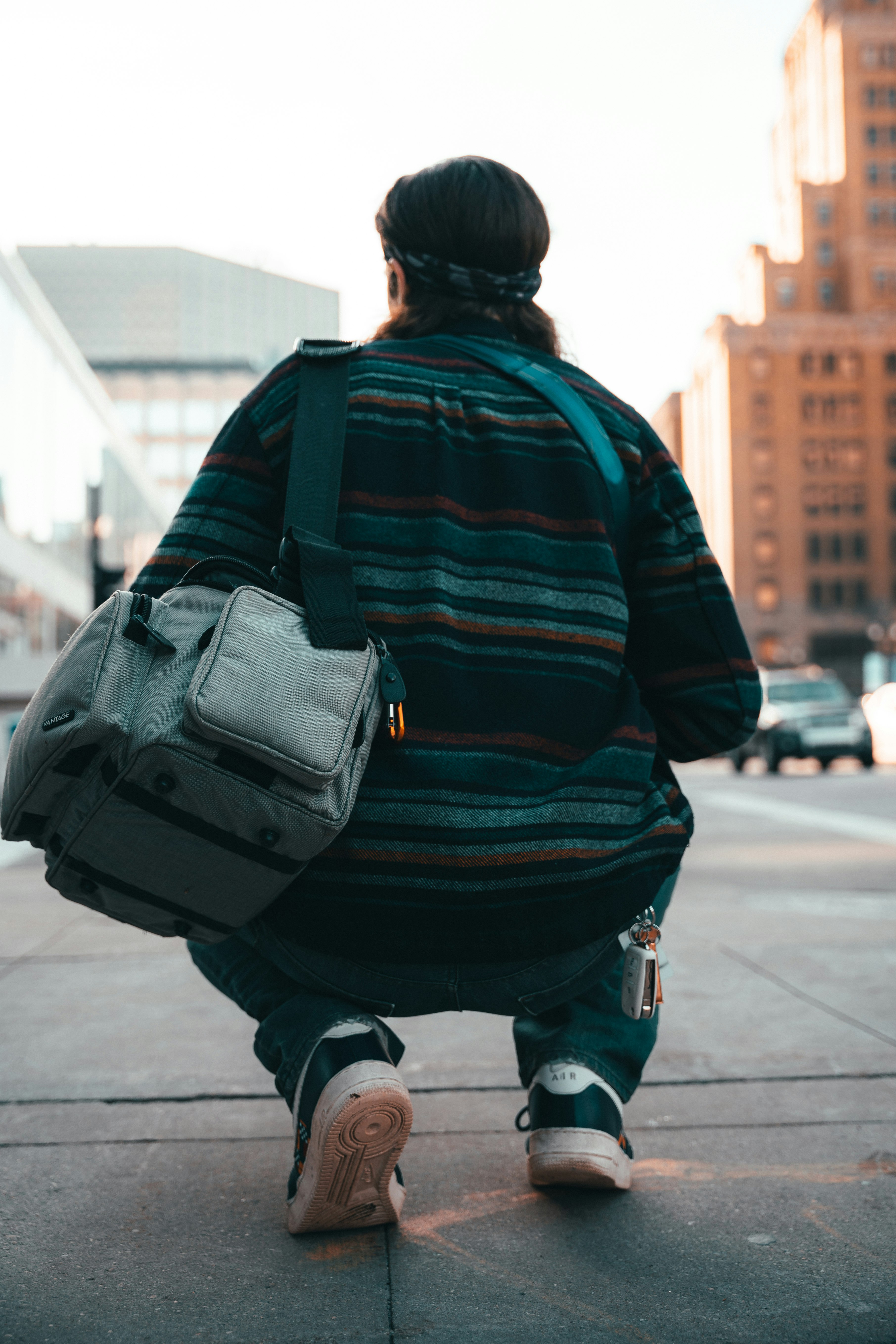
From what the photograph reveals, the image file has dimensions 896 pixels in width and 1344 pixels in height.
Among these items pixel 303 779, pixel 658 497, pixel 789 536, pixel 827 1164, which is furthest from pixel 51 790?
pixel 789 536

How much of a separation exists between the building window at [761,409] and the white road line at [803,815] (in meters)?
68.7

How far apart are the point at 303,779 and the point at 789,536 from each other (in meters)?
80.2

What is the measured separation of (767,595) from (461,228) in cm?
7827

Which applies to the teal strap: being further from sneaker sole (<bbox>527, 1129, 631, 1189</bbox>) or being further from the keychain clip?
sneaker sole (<bbox>527, 1129, 631, 1189</bbox>)

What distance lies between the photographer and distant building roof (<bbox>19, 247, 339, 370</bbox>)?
124 meters

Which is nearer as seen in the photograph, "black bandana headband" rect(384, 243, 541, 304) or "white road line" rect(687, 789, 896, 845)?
"black bandana headband" rect(384, 243, 541, 304)

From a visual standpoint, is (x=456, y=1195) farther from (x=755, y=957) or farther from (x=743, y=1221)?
(x=755, y=957)

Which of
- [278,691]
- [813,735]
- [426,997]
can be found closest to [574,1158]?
[426,997]

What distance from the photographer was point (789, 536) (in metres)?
78.2

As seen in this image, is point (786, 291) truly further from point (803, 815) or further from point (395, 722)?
point (395, 722)

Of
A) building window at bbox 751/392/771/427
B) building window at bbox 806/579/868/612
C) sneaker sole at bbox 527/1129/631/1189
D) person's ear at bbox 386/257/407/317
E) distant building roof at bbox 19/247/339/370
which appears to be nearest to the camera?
sneaker sole at bbox 527/1129/631/1189

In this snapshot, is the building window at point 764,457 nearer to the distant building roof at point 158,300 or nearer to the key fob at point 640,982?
the distant building roof at point 158,300

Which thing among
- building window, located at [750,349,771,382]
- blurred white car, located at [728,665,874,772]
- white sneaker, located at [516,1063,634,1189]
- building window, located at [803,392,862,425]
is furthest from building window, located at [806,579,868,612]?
white sneaker, located at [516,1063,634,1189]

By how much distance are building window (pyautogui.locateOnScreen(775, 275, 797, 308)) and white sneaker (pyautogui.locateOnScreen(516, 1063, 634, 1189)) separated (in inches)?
3315
